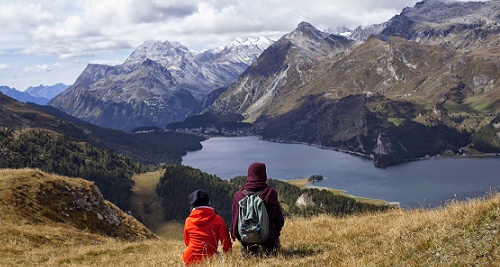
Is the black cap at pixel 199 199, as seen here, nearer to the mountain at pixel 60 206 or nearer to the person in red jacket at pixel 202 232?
the person in red jacket at pixel 202 232

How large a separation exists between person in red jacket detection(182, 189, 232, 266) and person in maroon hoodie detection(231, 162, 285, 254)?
0.65 metres

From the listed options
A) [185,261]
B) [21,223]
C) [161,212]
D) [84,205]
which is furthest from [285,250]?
[161,212]

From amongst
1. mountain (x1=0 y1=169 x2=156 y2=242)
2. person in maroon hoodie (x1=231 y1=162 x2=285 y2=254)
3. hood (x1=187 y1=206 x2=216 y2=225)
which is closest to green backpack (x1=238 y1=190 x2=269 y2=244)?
person in maroon hoodie (x1=231 y1=162 x2=285 y2=254)

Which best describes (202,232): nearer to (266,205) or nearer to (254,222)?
(254,222)

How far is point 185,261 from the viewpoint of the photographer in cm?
1390

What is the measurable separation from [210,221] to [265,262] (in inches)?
114

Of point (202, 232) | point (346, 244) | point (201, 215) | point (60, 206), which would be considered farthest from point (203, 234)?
point (60, 206)

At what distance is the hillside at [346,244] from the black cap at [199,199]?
7.01 ft

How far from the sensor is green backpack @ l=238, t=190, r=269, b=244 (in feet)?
43.1

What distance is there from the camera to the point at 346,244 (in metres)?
13.6

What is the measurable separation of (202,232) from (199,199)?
3.76 ft

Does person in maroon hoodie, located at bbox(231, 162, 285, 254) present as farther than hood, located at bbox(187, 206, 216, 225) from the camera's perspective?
No

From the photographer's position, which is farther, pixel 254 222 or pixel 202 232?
pixel 202 232

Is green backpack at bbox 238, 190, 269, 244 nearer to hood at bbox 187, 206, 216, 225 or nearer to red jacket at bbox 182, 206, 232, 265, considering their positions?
red jacket at bbox 182, 206, 232, 265
